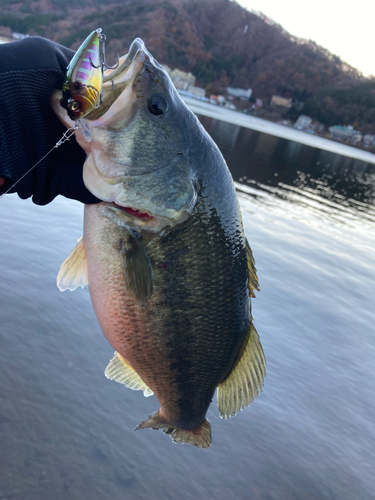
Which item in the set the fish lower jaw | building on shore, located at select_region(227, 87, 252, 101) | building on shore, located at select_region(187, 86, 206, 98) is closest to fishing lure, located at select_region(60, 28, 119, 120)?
the fish lower jaw

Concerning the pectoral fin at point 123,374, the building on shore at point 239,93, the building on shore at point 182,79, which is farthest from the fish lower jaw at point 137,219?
the building on shore at point 239,93

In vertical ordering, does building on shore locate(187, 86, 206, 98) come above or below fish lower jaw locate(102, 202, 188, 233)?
below

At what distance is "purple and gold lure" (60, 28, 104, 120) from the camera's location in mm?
1649

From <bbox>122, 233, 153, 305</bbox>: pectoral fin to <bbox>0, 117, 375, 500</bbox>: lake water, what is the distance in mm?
2240

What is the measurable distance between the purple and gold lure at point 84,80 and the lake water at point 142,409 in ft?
9.76

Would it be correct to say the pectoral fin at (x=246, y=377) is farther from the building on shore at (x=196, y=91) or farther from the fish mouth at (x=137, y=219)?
the building on shore at (x=196, y=91)

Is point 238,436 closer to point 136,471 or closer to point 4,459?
point 136,471

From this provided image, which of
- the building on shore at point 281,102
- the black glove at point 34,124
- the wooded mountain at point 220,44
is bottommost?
the black glove at point 34,124

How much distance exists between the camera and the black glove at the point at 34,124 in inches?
71.7

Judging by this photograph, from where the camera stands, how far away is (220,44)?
14425 cm

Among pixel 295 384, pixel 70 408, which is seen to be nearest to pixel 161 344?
pixel 70 408

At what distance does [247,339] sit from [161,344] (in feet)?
1.91

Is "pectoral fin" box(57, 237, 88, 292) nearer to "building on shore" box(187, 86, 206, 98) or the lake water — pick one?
the lake water

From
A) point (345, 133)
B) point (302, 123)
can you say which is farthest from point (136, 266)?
point (345, 133)
